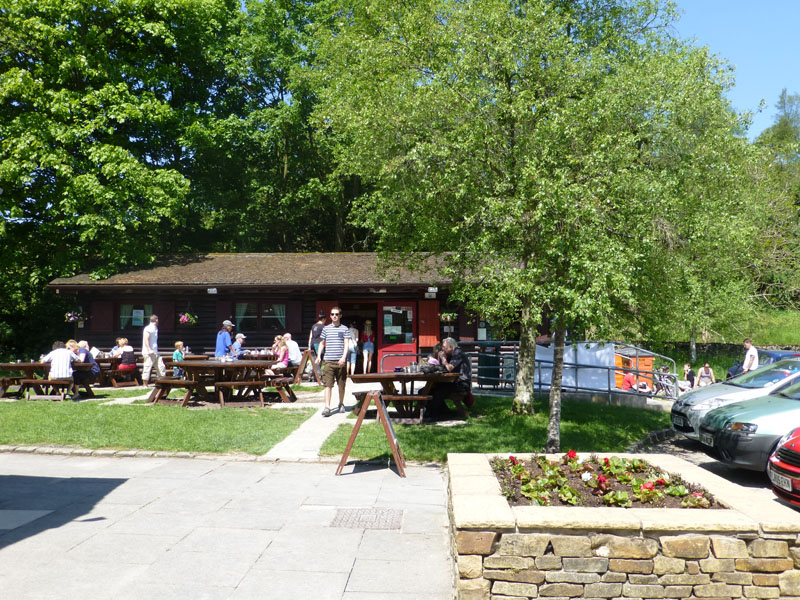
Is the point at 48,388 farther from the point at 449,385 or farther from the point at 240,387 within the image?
the point at 449,385

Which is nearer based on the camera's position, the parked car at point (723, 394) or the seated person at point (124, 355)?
the parked car at point (723, 394)

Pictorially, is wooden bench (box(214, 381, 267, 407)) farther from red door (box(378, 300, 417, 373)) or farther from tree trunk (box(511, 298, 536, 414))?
red door (box(378, 300, 417, 373))

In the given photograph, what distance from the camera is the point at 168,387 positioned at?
13.4 meters

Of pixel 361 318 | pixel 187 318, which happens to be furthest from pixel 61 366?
pixel 361 318

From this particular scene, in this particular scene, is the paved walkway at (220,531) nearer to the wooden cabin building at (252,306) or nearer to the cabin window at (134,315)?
the wooden cabin building at (252,306)

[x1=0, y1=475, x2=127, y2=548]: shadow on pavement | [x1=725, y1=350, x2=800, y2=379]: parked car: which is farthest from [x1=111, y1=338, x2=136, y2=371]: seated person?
[x1=725, y1=350, x2=800, y2=379]: parked car

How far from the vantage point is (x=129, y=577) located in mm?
4664

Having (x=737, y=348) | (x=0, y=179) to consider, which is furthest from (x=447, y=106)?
(x=737, y=348)

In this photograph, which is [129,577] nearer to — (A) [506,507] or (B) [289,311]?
(A) [506,507]

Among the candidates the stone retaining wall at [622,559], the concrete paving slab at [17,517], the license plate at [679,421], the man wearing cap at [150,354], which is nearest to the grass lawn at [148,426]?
the concrete paving slab at [17,517]

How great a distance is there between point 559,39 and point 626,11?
9.16 metres

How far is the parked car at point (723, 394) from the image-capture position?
34.8 feet

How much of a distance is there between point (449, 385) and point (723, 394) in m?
4.61

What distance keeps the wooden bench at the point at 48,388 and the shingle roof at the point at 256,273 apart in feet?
20.5
